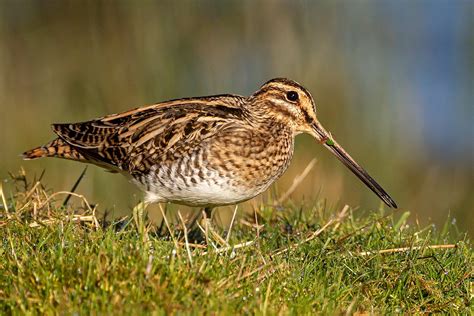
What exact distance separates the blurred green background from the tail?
225 centimetres

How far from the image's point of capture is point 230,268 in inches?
165

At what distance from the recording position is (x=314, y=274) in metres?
4.54

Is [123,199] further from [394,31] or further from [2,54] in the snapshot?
[394,31]

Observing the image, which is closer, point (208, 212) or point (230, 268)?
point (230, 268)

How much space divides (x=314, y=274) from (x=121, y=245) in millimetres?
982

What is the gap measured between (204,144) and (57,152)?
107 cm

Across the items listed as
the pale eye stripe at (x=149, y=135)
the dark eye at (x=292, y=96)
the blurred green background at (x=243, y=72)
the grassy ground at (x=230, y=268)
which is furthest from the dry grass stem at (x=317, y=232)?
the blurred green background at (x=243, y=72)

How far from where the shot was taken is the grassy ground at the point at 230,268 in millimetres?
3809

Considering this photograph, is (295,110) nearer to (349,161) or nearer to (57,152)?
(349,161)

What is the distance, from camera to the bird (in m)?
5.37

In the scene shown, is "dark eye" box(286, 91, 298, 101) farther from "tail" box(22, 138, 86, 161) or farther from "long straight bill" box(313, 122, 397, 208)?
"tail" box(22, 138, 86, 161)

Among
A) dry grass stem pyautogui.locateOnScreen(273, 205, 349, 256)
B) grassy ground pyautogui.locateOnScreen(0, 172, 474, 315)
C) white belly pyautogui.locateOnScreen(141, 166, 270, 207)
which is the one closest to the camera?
grassy ground pyautogui.locateOnScreen(0, 172, 474, 315)

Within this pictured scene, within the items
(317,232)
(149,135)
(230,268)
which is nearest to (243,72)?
(149,135)

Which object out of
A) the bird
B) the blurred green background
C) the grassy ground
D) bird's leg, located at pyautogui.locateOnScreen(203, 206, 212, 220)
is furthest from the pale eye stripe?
the blurred green background
